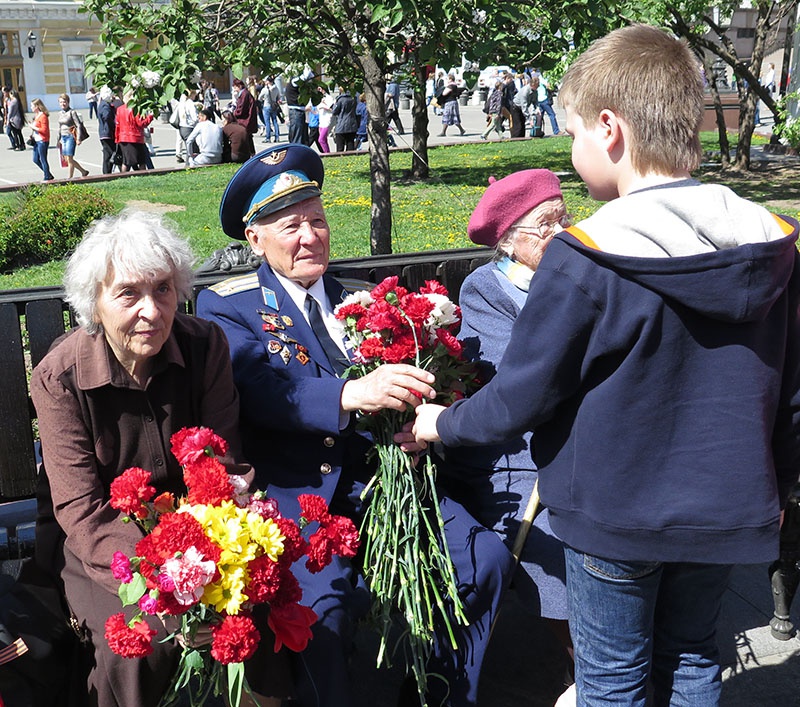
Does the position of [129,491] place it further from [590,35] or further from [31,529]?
[590,35]

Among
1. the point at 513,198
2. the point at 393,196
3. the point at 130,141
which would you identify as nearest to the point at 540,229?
the point at 513,198

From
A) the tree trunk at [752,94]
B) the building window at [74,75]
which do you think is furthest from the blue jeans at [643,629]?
the building window at [74,75]

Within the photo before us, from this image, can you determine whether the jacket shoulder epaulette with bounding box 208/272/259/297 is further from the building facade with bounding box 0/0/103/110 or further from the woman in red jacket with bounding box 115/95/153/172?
the building facade with bounding box 0/0/103/110

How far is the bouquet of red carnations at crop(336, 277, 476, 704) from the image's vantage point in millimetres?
2650

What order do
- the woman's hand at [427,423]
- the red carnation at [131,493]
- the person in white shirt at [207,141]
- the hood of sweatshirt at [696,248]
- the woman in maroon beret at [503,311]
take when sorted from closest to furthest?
the hood of sweatshirt at [696,248], the red carnation at [131,493], the woman's hand at [427,423], the woman in maroon beret at [503,311], the person in white shirt at [207,141]

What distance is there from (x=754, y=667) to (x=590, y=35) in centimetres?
329

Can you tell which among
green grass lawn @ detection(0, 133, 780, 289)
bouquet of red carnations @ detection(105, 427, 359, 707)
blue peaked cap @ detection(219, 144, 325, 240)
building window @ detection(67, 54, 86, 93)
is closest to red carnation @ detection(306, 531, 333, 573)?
bouquet of red carnations @ detection(105, 427, 359, 707)

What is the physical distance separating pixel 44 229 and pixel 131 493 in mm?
9042

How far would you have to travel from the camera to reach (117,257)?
2.58 m

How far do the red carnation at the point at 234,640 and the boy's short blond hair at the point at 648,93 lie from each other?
1.30m

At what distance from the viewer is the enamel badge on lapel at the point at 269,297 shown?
123 inches

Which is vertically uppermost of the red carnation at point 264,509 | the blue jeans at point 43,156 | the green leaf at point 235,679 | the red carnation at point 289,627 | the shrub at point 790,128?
the blue jeans at point 43,156

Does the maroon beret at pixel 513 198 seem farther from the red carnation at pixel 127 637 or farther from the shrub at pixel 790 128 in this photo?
the shrub at pixel 790 128

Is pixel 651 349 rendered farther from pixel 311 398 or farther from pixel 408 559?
pixel 311 398
